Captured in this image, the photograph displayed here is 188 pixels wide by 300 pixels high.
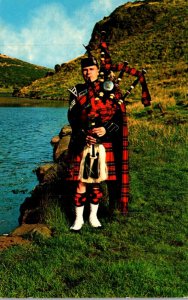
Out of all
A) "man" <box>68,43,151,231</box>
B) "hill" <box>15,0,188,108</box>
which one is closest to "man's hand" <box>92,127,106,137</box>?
"man" <box>68,43,151,231</box>

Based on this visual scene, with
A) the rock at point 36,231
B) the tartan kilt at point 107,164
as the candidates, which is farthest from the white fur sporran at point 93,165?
the rock at point 36,231

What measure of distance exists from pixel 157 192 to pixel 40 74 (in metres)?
157

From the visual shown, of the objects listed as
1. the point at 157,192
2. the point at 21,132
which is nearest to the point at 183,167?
the point at 157,192

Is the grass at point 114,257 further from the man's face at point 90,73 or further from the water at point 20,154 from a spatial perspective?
the water at point 20,154

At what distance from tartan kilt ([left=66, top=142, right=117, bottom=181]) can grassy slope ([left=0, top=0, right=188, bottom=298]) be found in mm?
891

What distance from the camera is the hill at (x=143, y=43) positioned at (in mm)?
64250

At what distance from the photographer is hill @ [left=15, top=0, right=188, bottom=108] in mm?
64250

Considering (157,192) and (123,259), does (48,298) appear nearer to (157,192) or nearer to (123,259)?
(123,259)

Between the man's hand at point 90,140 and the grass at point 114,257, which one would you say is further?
the man's hand at point 90,140

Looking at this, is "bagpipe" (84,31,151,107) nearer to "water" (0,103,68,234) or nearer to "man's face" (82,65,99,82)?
"man's face" (82,65,99,82)

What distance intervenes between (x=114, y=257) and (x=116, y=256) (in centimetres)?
7

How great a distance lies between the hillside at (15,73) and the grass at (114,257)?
381 ft

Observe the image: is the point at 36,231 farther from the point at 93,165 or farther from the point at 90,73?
the point at 90,73

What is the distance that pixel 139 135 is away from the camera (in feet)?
52.5
